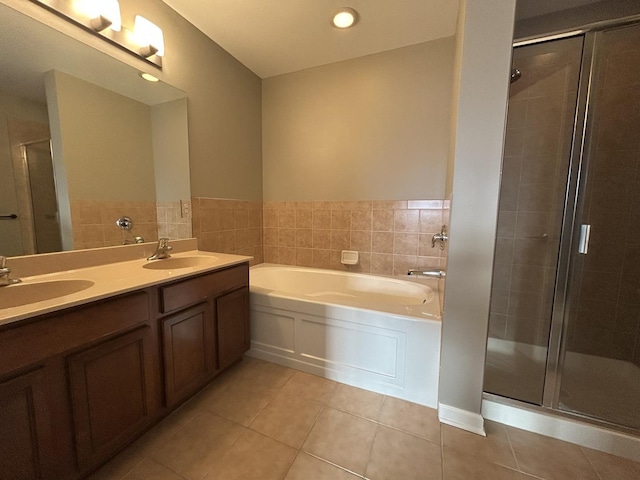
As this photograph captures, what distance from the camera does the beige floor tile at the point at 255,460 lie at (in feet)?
3.42

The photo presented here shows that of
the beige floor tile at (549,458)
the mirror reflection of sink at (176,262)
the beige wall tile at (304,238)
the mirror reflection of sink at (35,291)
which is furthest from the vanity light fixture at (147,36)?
the beige floor tile at (549,458)

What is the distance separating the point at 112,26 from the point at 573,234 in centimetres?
291

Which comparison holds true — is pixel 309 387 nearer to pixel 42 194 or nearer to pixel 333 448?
pixel 333 448

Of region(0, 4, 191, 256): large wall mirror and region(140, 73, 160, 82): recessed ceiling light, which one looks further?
region(140, 73, 160, 82): recessed ceiling light

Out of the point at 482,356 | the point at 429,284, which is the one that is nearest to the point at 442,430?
the point at 482,356

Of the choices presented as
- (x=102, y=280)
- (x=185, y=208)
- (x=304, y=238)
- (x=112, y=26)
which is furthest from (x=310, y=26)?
(x=102, y=280)

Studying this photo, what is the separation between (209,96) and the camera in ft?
6.77

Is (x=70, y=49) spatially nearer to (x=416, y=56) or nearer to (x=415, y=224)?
(x=416, y=56)

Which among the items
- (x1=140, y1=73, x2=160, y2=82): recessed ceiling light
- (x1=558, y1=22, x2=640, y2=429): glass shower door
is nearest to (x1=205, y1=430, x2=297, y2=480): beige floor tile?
(x1=558, y1=22, x2=640, y2=429): glass shower door

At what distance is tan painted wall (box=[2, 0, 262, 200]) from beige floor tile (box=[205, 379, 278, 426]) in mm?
1445

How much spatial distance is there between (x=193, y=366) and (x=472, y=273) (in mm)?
1533

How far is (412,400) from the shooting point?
1471 mm

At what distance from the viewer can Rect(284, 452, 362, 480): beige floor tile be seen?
1.03 metres

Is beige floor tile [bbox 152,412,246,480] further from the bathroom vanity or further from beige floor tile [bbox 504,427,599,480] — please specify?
beige floor tile [bbox 504,427,599,480]
